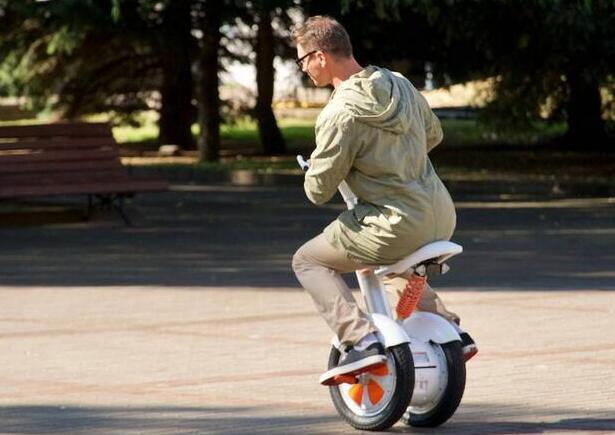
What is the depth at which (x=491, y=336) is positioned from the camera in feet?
33.5

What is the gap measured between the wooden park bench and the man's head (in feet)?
36.2

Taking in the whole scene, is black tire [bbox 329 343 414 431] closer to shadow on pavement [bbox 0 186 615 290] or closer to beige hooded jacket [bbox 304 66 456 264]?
beige hooded jacket [bbox 304 66 456 264]

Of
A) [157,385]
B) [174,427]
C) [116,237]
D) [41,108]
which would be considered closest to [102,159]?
[116,237]

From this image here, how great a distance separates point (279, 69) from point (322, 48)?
88.9ft

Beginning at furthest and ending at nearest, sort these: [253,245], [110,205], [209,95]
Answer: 1. [209,95]
2. [110,205]
3. [253,245]

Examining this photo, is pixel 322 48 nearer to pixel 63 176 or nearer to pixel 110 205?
pixel 63 176

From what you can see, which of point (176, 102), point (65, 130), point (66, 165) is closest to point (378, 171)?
point (66, 165)

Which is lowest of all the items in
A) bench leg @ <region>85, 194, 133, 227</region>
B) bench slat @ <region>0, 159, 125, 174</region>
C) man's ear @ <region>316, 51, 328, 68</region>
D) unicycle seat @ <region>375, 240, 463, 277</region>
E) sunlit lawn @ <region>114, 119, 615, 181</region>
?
sunlit lawn @ <region>114, 119, 615, 181</region>

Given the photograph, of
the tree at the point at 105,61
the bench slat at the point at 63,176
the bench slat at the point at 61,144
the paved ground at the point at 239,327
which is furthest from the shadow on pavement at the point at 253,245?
the tree at the point at 105,61

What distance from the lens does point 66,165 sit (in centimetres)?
1858

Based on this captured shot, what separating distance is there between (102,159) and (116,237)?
1.64 meters

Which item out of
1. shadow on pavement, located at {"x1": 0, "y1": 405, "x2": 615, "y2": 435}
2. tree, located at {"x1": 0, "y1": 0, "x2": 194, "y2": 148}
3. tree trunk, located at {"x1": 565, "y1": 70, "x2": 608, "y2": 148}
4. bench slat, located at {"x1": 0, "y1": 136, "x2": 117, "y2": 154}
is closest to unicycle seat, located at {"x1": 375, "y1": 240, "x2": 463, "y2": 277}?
shadow on pavement, located at {"x1": 0, "y1": 405, "x2": 615, "y2": 435}

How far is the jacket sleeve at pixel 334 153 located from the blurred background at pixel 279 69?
47.6 feet

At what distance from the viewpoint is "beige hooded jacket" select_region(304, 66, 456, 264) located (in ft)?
22.5
